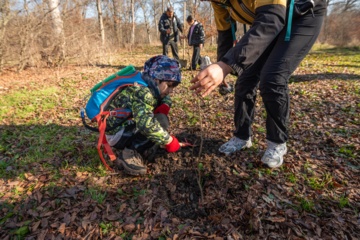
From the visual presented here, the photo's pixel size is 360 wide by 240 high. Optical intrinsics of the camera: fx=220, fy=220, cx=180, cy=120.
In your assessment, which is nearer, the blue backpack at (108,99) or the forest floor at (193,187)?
the forest floor at (193,187)

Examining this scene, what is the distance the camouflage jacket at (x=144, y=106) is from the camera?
2.13 m

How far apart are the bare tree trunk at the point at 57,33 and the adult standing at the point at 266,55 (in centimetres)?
763

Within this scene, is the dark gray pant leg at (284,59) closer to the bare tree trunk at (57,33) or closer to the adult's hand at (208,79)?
the adult's hand at (208,79)

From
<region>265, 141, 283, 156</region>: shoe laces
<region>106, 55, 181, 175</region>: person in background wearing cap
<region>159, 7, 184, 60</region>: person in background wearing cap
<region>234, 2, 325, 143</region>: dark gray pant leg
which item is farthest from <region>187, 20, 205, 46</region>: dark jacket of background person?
<region>265, 141, 283, 156</region>: shoe laces

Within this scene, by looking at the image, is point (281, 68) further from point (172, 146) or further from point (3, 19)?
point (3, 19)

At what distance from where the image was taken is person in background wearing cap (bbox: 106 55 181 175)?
2.16m

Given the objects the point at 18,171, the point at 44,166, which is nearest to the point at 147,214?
the point at 44,166

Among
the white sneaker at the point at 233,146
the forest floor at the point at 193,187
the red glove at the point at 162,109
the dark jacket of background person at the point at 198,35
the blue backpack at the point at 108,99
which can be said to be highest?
the dark jacket of background person at the point at 198,35

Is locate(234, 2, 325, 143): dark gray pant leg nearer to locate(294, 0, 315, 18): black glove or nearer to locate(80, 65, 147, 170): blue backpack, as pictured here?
locate(294, 0, 315, 18): black glove

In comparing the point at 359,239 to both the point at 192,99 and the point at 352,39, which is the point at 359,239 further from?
the point at 352,39

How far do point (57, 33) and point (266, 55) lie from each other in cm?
827

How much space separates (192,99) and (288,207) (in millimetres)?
3085

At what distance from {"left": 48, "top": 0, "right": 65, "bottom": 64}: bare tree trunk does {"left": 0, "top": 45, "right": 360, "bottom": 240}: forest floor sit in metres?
5.53

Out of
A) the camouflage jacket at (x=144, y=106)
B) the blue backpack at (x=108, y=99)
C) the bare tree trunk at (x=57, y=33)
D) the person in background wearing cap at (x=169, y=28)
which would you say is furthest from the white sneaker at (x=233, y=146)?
the bare tree trunk at (x=57, y=33)
